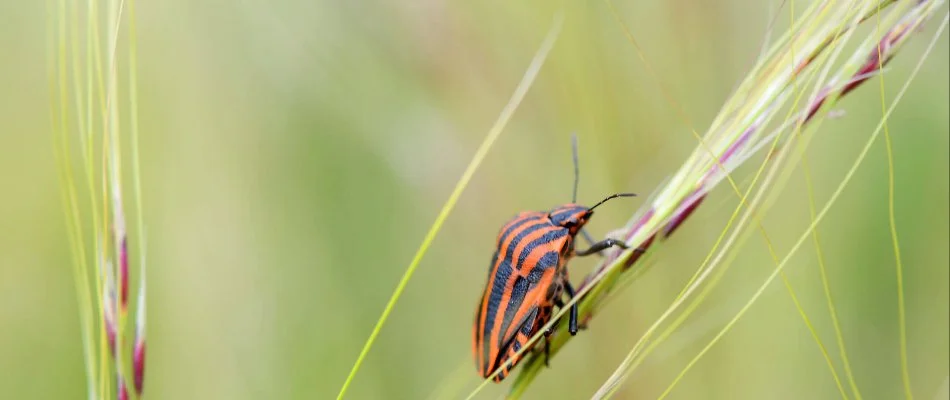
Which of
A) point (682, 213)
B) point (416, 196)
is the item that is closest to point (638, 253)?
point (682, 213)

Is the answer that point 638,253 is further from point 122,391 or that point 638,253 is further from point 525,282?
point 122,391

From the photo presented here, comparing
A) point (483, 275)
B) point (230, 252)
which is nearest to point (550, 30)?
point (483, 275)

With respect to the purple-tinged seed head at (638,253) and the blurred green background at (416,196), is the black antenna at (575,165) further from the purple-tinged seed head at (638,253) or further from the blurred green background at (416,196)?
the purple-tinged seed head at (638,253)

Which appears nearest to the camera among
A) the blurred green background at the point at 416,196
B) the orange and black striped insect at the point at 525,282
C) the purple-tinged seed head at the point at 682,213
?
the purple-tinged seed head at the point at 682,213

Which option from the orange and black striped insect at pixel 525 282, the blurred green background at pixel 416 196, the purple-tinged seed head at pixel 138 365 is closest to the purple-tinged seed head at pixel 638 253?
the orange and black striped insect at pixel 525 282

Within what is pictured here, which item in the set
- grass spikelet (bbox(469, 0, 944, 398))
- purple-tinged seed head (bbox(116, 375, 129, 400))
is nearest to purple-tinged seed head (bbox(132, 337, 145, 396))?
purple-tinged seed head (bbox(116, 375, 129, 400))

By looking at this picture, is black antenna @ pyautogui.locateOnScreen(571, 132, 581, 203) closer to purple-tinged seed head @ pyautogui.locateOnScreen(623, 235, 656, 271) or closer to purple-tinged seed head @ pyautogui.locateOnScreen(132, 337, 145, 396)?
purple-tinged seed head @ pyautogui.locateOnScreen(623, 235, 656, 271)
